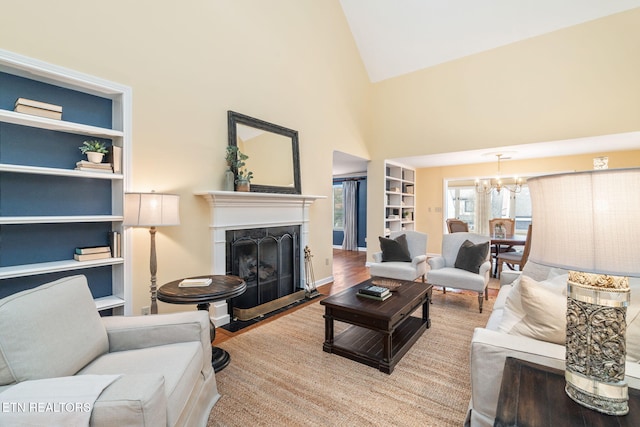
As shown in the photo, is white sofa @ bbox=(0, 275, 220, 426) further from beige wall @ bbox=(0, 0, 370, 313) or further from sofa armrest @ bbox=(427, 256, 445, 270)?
sofa armrest @ bbox=(427, 256, 445, 270)

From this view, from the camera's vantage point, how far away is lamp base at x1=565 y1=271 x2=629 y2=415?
982 millimetres

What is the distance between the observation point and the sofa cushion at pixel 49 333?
115 cm

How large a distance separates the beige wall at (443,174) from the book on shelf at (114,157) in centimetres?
700

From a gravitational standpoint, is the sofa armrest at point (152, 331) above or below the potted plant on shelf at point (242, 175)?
below

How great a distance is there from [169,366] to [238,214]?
2.05m

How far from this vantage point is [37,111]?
1960mm

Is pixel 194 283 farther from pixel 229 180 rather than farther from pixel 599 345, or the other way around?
pixel 599 345

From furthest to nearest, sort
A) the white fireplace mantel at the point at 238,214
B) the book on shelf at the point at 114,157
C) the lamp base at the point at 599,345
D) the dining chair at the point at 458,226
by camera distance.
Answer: the dining chair at the point at 458,226, the white fireplace mantel at the point at 238,214, the book on shelf at the point at 114,157, the lamp base at the point at 599,345

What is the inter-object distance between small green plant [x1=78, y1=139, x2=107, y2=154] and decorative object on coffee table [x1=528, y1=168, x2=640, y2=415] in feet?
9.46

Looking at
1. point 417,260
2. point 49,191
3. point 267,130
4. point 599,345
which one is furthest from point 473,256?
point 49,191

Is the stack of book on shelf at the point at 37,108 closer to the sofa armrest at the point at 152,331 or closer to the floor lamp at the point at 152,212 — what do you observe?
the floor lamp at the point at 152,212

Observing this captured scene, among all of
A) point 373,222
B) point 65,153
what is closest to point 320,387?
point 65,153

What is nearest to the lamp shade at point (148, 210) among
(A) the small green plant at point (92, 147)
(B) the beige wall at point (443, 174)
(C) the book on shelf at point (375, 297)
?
(A) the small green plant at point (92, 147)

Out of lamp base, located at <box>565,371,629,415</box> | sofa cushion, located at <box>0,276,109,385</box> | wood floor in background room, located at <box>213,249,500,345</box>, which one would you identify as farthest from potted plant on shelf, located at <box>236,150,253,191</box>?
lamp base, located at <box>565,371,629,415</box>
